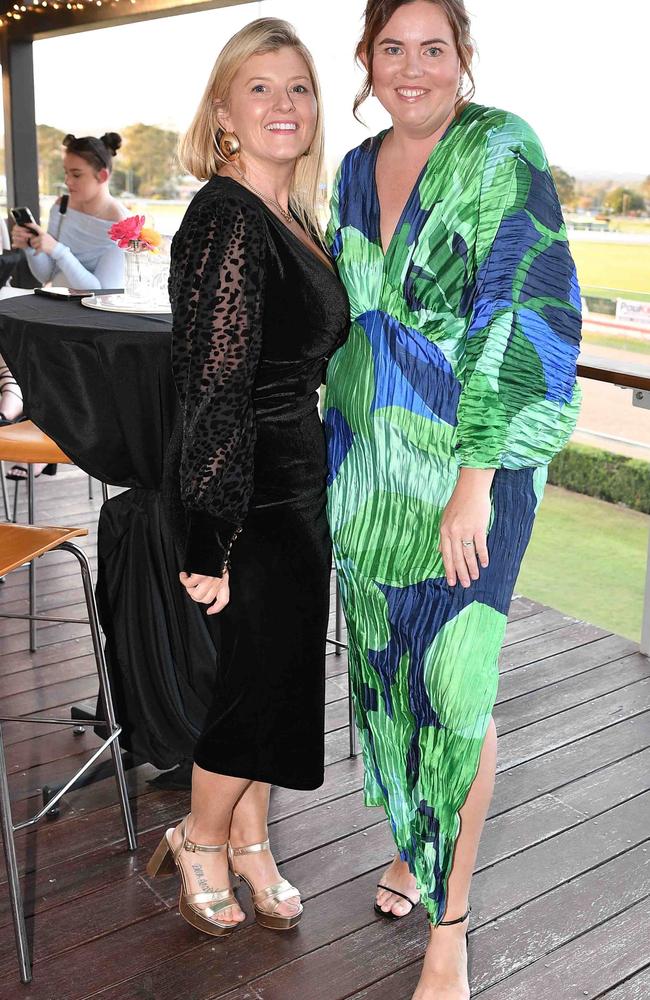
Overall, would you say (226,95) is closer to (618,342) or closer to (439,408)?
(439,408)

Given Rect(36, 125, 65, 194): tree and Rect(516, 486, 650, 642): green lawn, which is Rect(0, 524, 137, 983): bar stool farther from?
Rect(36, 125, 65, 194): tree

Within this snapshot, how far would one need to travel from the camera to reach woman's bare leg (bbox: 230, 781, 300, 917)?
1983 mm

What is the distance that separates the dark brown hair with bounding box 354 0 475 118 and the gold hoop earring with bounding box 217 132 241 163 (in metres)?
0.24

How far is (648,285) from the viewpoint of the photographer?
27.7 feet

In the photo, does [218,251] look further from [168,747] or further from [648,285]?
[648,285]

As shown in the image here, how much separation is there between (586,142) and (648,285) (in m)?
1.34

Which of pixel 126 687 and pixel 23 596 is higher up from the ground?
pixel 126 687

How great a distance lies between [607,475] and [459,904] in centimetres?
719

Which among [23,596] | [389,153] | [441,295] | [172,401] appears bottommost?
[23,596]

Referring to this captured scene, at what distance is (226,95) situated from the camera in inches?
65.5

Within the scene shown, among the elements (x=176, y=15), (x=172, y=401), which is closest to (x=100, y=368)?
(x=172, y=401)

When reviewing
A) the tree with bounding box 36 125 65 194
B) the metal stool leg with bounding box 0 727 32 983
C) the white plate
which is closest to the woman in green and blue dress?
the metal stool leg with bounding box 0 727 32 983

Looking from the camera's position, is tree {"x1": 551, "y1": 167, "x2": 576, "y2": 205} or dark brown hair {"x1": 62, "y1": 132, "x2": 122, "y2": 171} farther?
tree {"x1": 551, "y1": 167, "x2": 576, "y2": 205}

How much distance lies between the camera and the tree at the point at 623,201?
8258 mm
